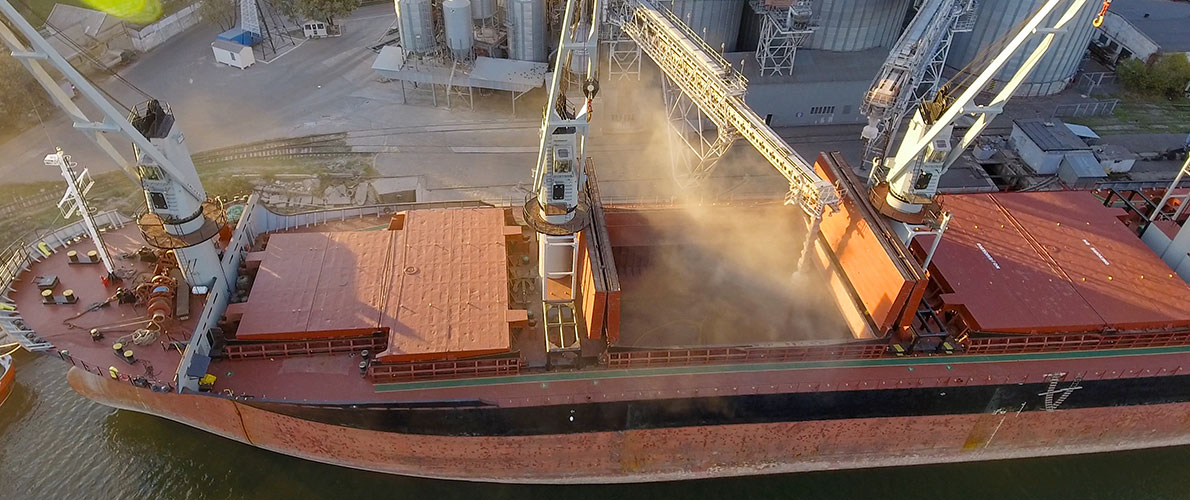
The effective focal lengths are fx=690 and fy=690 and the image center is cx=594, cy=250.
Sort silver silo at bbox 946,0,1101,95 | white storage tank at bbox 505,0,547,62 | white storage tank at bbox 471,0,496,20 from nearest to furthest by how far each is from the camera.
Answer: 1. white storage tank at bbox 505,0,547,62
2. white storage tank at bbox 471,0,496,20
3. silver silo at bbox 946,0,1101,95

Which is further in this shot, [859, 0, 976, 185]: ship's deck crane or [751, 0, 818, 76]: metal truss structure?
[751, 0, 818, 76]: metal truss structure

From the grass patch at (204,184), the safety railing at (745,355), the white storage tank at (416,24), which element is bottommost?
the grass patch at (204,184)

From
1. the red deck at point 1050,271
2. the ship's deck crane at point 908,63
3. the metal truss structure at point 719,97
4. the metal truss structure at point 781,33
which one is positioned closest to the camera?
the red deck at point 1050,271

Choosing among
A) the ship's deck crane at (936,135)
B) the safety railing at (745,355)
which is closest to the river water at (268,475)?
the safety railing at (745,355)

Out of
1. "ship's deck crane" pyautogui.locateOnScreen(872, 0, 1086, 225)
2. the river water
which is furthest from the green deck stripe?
"ship's deck crane" pyautogui.locateOnScreen(872, 0, 1086, 225)

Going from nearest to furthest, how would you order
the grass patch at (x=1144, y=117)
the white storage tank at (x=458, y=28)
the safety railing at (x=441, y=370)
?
the safety railing at (x=441, y=370) → the white storage tank at (x=458, y=28) → the grass patch at (x=1144, y=117)

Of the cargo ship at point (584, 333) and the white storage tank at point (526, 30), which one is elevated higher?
the white storage tank at point (526, 30)

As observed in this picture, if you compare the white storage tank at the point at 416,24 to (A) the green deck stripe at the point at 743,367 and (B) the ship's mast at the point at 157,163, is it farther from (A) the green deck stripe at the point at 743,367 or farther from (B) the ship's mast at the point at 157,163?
(A) the green deck stripe at the point at 743,367

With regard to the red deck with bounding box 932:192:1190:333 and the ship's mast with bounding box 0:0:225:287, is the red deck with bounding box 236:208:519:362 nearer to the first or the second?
the ship's mast with bounding box 0:0:225:287
